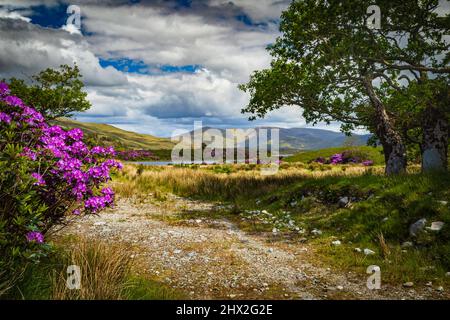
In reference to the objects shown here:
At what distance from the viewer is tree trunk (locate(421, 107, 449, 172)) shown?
1483 cm

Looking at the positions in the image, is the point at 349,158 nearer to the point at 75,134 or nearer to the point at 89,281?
the point at 75,134

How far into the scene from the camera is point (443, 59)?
13719 millimetres

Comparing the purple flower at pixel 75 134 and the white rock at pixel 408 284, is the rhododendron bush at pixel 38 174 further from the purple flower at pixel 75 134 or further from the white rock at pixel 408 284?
the white rock at pixel 408 284

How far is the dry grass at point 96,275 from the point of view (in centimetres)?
475

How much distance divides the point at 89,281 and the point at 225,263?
3583mm

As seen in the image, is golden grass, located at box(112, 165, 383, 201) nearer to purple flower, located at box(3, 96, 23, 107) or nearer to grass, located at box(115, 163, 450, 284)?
grass, located at box(115, 163, 450, 284)

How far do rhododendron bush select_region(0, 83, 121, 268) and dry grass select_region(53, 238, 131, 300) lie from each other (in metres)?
0.61

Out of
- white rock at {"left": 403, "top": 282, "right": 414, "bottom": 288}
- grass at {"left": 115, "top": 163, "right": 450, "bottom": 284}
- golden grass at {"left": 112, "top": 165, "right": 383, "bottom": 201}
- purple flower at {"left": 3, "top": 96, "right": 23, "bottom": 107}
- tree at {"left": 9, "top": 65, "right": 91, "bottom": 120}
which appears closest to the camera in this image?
purple flower at {"left": 3, "top": 96, "right": 23, "bottom": 107}

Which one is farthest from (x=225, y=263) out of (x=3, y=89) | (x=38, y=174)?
(x=3, y=89)

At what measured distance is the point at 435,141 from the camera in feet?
49.0

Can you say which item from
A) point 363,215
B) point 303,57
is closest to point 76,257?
point 363,215

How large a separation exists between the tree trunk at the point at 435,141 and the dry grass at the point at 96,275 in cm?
1431

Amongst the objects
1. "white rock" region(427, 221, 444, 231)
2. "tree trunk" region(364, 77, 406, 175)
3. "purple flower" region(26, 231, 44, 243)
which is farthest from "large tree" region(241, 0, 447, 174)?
"purple flower" region(26, 231, 44, 243)
